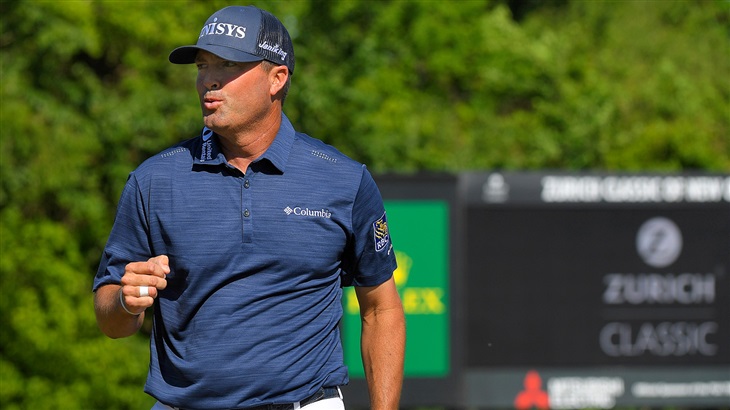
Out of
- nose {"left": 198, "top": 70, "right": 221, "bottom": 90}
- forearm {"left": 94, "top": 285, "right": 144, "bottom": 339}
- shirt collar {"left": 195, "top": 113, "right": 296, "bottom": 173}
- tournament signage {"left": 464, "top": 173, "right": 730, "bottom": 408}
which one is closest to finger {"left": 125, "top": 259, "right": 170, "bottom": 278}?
forearm {"left": 94, "top": 285, "right": 144, "bottom": 339}

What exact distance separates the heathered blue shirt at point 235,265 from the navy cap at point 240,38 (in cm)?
23

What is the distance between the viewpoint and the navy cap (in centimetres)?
324

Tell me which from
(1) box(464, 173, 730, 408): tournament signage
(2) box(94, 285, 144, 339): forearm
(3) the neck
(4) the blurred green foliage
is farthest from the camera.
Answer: (4) the blurred green foliage

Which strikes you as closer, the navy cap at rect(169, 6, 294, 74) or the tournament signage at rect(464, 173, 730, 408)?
the navy cap at rect(169, 6, 294, 74)

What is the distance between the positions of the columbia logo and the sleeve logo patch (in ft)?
0.58

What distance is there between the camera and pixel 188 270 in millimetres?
3191

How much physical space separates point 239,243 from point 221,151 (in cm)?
26

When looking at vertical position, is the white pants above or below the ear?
below

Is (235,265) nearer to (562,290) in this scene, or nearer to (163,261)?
(163,261)

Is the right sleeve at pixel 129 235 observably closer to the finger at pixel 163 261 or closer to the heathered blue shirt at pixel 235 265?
the heathered blue shirt at pixel 235 265

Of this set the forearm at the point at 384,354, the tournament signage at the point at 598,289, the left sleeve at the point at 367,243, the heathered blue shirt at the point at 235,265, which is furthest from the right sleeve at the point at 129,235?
the tournament signage at the point at 598,289

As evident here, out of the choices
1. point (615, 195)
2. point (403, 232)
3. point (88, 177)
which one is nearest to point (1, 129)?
point (88, 177)

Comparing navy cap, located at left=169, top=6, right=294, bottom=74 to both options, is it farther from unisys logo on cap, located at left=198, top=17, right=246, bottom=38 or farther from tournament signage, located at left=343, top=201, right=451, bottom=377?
tournament signage, located at left=343, top=201, right=451, bottom=377

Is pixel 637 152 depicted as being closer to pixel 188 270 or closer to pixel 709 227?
pixel 709 227
